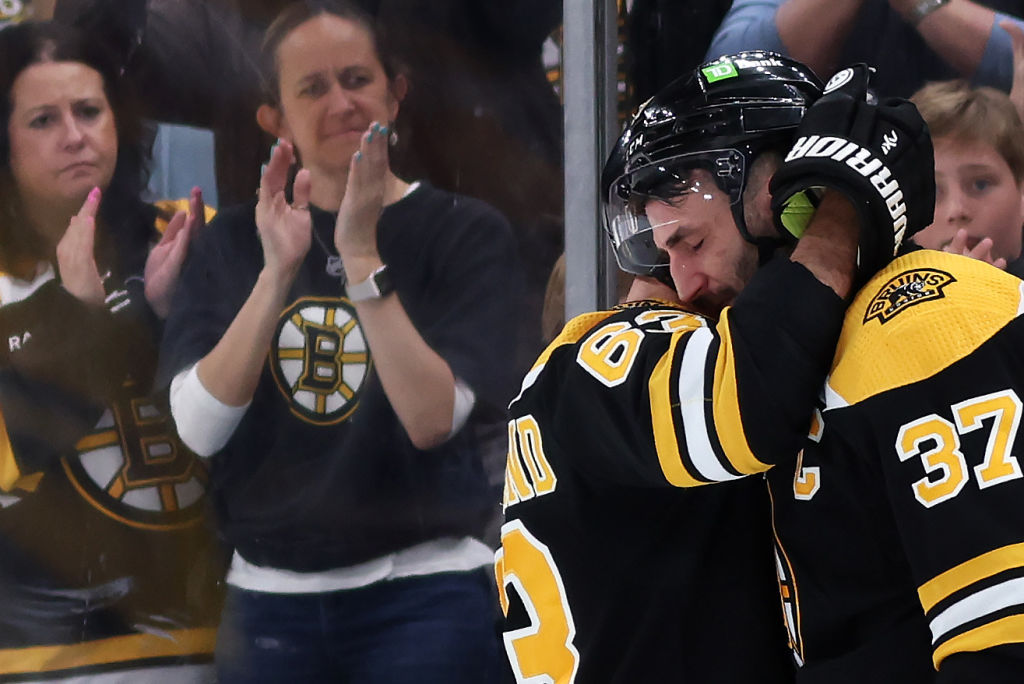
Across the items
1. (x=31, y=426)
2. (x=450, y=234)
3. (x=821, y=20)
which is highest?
(x=821, y=20)

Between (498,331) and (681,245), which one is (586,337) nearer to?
(681,245)

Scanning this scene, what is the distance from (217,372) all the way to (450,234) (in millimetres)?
673

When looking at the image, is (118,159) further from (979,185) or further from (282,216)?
(979,185)

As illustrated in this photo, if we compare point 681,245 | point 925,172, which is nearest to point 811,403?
point 925,172

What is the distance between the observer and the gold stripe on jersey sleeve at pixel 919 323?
0.88m

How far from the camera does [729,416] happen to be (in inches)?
38.6

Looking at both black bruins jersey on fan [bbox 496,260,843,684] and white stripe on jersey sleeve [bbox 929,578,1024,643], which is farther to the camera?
black bruins jersey on fan [bbox 496,260,843,684]

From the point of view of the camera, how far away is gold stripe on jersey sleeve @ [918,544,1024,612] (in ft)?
Answer: 2.69

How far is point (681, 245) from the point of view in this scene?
4.29 ft

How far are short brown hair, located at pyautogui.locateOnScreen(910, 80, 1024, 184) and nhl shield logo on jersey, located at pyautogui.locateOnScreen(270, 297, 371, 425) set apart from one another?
1.34m

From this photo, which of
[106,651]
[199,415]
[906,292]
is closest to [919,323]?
[906,292]

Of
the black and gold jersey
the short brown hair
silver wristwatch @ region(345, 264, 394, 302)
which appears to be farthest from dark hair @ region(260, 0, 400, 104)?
the black and gold jersey

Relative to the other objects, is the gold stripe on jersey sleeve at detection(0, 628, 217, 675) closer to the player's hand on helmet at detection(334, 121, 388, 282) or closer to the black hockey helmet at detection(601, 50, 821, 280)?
the player's hand on helmet at detection(334, 121, 388, 282)

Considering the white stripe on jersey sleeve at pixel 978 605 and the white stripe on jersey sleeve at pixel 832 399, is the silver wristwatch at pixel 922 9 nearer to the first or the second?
the white stripe on jersey sleeve at pixel 832 399
